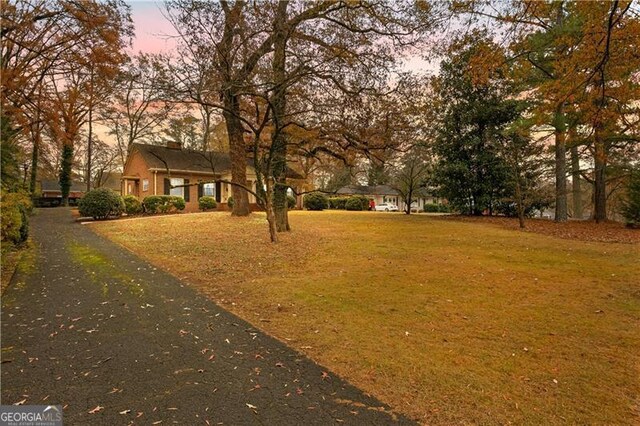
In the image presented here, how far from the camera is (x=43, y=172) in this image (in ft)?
121

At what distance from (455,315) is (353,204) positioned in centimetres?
2666

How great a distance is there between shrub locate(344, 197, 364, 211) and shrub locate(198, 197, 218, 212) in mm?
11898

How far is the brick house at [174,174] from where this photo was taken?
80.8 ft

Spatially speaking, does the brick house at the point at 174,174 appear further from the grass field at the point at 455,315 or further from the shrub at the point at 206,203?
the grass field at the point at 455,315

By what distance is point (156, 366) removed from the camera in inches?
132

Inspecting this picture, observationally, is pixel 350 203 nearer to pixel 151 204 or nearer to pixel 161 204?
pixel 161 204

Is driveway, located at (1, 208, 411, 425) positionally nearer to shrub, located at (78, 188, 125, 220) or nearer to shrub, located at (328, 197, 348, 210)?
shrub, located at (78, 188, 125, 220)

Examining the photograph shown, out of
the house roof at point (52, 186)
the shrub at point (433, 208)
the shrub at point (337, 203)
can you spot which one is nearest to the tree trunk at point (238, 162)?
the shrub at point (337, 203)

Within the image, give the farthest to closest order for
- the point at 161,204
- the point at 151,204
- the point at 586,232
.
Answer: the point at 161,204 → the point at 151,204 → the point at 586,232

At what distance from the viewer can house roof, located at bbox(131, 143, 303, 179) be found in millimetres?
24859

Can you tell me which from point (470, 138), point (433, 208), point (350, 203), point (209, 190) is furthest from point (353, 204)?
point (433, 208)

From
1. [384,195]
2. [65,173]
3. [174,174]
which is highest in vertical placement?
[65,173]

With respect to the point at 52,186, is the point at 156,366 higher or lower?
lower

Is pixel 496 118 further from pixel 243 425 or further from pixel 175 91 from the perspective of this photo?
pixel 243 425
